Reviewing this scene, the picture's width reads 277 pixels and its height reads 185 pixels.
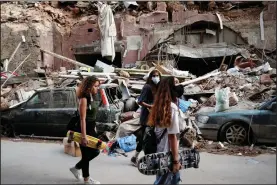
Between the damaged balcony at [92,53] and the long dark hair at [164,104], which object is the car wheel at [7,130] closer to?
the damaged balcony at [92,53]

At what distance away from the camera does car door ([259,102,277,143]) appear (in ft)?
17.1

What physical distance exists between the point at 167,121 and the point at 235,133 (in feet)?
10.3

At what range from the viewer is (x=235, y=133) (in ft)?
18.1

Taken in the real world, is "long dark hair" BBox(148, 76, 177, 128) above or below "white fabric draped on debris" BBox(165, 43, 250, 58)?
below

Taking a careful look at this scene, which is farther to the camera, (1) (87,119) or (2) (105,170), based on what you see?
(2) (105,170)

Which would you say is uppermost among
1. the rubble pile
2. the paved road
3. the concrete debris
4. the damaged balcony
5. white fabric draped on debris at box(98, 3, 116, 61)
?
white fabric draped on debris at box(98, 3, 116, 61)

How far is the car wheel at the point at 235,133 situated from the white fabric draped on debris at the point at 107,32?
4.42 m

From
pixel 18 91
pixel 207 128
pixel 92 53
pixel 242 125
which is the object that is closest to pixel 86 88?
pixel 18 91

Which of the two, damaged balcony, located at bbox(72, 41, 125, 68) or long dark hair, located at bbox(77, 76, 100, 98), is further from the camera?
damaged balcony, located at bbox(72, 41, 125, 68)

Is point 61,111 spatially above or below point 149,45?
below

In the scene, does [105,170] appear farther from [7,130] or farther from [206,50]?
[206,50]

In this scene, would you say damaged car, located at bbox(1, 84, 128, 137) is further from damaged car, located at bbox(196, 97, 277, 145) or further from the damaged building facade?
the damaged building facade

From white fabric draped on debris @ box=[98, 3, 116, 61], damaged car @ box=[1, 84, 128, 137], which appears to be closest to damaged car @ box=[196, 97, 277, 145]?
damaged car @ box=[1, 84, 128, 137]

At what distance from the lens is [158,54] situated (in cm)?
970
